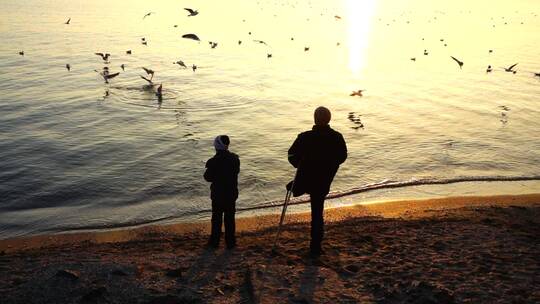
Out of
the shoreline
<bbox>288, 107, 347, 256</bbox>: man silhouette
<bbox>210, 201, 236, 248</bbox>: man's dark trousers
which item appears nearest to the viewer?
<bbox>288, 107, 347, 256</bbox>: man silhouette

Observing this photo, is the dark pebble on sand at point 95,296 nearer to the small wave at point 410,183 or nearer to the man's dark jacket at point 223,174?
the man's dark jacket at point 223,174

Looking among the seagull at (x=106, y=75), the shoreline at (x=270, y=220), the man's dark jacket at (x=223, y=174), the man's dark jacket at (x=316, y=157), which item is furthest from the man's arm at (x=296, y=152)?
the seagull at (x=106, y=75)

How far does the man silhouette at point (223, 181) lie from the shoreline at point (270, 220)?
199 cm

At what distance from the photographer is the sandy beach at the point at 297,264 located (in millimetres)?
7328

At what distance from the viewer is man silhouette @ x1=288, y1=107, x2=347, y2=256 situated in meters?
8.16

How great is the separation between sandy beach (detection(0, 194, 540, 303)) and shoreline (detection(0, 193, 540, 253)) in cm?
6

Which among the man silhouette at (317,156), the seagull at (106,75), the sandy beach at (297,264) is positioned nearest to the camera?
the sandy beach at (297,264)

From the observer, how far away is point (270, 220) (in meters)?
12.2

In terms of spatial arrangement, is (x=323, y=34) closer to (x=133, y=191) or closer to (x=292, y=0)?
(x=133, y=191)

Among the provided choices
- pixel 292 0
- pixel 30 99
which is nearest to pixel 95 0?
pixel 292 0

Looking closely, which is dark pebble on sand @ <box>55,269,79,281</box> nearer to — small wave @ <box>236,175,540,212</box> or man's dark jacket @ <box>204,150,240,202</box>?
man's dark jacket @ <box>204,150,240,202</box>

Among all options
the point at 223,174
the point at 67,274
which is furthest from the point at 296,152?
the point at 67,274

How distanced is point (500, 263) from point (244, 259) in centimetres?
441

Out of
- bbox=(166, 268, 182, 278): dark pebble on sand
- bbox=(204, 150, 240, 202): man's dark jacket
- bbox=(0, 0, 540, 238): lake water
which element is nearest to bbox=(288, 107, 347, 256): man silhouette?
bbox=(204, 150, 240, 202): man's dark jacket
